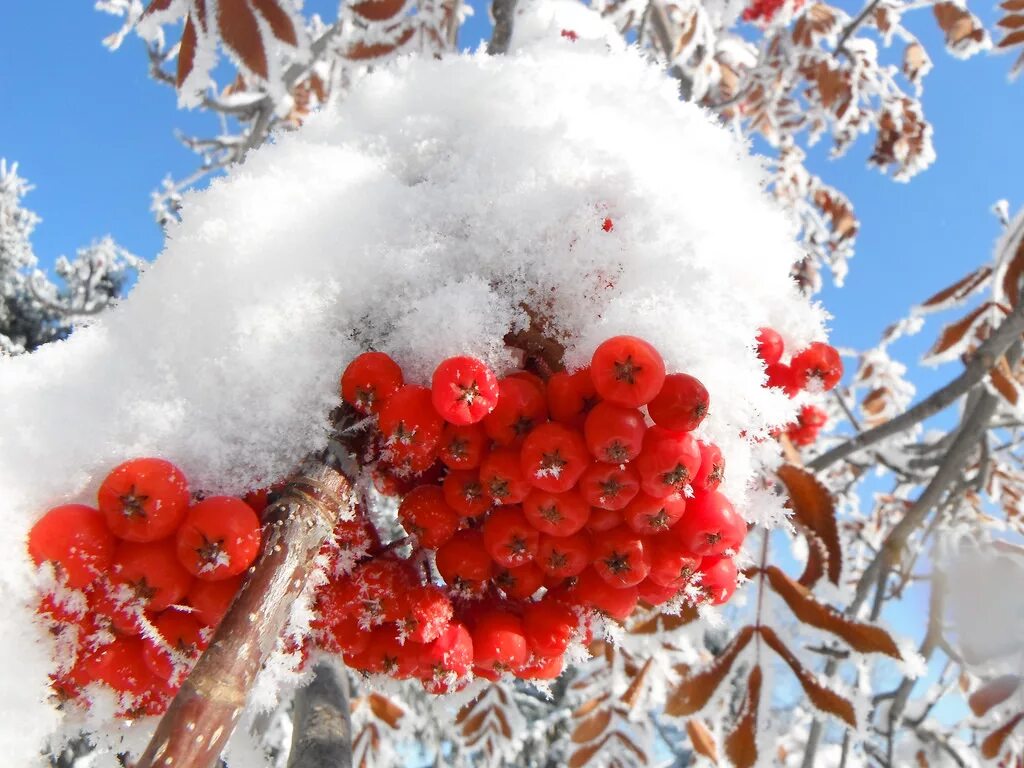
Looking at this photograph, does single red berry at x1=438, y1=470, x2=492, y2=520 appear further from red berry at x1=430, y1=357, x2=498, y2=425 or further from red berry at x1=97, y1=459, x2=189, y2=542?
red berry at x1=97, y1=459, x2=189, y2=542

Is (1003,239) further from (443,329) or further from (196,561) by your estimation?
(196,561)

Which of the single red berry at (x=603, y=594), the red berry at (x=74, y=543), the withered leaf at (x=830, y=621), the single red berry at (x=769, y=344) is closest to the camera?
the red berry at (x=74, y=543)

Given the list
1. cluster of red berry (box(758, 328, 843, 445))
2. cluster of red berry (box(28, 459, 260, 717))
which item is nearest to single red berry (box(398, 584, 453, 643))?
cluster of red berry (box(28, 459, 260, 717))

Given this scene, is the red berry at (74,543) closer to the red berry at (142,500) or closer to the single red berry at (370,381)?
the red berry at (142,500)

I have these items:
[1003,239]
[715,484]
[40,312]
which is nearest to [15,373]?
[715,484]

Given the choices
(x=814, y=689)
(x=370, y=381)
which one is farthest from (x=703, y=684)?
(x=370, y=381)

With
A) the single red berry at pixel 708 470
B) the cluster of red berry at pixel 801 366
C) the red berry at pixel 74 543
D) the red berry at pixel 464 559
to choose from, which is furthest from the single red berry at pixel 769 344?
the red berry at pixel 74 543

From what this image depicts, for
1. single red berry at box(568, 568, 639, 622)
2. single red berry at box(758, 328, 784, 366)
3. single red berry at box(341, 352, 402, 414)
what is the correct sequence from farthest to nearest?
single red berry at box(758, 328, 784, 366)
single red berry at box(568, 568, 639, 622)
single red berry at box(341, 352, 402, 414)
